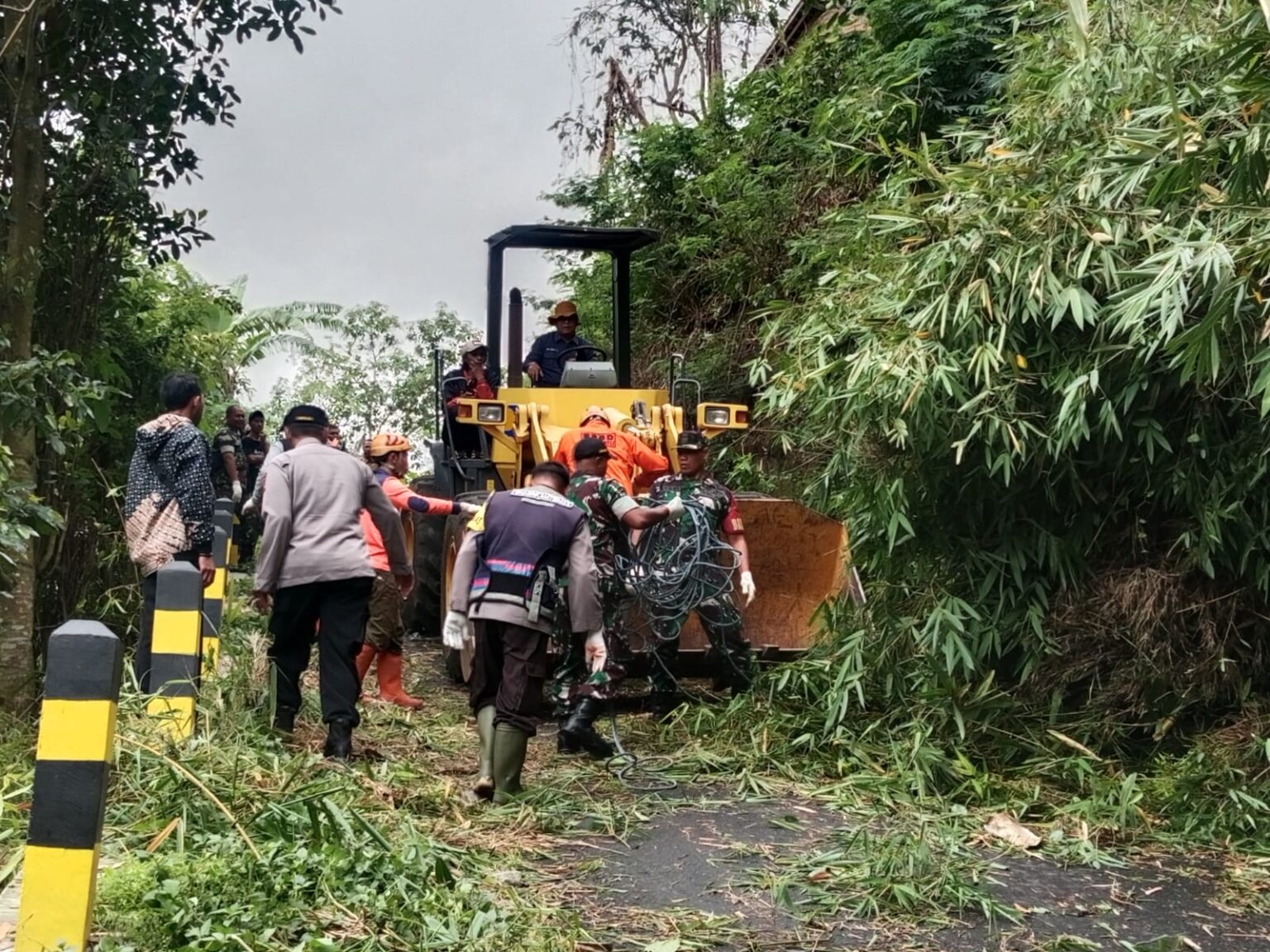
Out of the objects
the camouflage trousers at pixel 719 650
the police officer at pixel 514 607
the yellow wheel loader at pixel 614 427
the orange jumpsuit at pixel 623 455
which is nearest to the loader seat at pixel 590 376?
the yellow wheel loader at pixel 614 427

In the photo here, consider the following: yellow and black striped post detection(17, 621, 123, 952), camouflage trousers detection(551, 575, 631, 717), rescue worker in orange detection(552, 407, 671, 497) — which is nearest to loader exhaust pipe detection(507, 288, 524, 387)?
rescue worker in orange detection(552, 407, 671, 497)

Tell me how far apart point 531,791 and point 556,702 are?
1.05 metres

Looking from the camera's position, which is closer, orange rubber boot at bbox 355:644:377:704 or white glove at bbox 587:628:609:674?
white glove at bbox 587:628:609:674

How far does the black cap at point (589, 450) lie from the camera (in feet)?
21.7

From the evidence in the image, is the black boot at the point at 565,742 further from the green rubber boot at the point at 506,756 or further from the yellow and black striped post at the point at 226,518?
the yellow and black striped post at the point at 226,518

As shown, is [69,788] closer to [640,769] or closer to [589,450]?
[640,769]

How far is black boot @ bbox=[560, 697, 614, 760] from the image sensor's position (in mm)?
6406

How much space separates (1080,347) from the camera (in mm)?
5500

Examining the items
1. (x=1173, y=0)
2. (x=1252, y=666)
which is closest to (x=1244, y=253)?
(x=1173, y=0)

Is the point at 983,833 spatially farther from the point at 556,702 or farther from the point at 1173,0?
the point at 1173,0

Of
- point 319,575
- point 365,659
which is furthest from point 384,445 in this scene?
point 319,575

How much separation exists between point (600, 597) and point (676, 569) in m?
0.67

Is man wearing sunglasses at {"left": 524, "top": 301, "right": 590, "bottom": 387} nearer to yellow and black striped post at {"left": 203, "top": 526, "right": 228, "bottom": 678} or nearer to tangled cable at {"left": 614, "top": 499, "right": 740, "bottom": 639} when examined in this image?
tangled cable at {"left": 614, "top": 499, "right": 740, "bottom": 639}

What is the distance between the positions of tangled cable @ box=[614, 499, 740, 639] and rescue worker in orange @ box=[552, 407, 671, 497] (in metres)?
0.69
